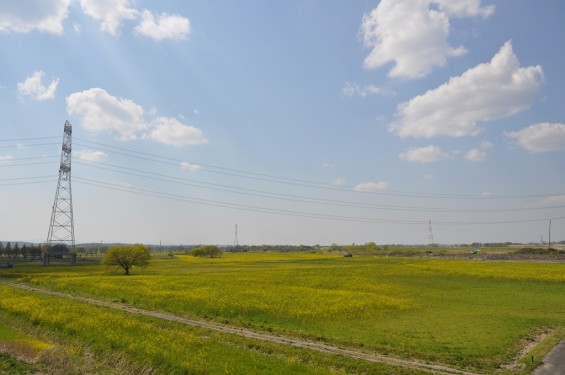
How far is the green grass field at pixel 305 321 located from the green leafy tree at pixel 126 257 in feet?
93.0

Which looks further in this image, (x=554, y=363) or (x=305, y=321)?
(x=305, y=321)

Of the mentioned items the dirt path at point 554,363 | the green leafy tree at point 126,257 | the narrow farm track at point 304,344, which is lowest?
the dirt path at point 554,363

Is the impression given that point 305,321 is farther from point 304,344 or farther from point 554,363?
point 554,363

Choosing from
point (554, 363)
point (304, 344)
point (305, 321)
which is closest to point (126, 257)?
point (305, 321)

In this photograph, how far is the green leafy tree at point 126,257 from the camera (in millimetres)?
96188

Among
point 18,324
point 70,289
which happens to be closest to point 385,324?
point 18,324

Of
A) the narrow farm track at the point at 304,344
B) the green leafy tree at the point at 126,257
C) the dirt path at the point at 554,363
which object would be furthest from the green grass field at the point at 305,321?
the green leafy tree at the point at 126,257

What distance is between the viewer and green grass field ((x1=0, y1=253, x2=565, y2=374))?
25062mm

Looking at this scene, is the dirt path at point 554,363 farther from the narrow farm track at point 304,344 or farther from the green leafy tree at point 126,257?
the green leafy tree at point 126,257

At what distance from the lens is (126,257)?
97375 mm

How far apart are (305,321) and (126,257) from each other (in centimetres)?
7217

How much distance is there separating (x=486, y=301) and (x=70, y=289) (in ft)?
192

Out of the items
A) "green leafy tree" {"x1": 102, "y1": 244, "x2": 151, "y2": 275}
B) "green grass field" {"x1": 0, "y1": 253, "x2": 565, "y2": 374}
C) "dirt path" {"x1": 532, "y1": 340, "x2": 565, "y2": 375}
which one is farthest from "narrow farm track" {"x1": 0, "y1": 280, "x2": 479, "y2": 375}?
"green leafy tree" {"x1": 102, "y1": 244, "x2": 151, "y2": 275}

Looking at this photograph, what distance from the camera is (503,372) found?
23609mm
